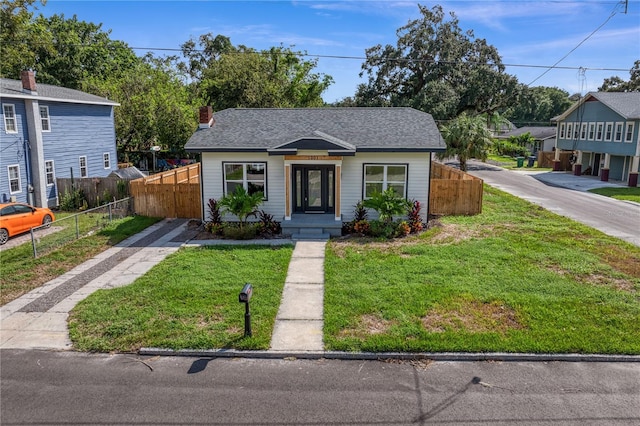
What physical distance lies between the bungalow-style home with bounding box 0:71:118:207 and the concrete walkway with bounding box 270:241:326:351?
1554cm

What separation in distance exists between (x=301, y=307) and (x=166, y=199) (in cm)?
1173

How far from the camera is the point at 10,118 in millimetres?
20625

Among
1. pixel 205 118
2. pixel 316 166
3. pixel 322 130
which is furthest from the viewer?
pixel 205 118

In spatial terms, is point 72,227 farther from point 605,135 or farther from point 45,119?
point 605,135

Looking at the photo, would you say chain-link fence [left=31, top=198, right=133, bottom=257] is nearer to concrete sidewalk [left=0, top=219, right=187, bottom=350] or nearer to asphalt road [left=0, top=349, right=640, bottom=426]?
concrete sidewalk [left=0, top=219, right=187, bottom=350]

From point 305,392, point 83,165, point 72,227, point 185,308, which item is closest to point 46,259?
point 72,227

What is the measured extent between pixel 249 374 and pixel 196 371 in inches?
35.8

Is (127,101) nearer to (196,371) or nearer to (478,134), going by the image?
Answer: (478,134)

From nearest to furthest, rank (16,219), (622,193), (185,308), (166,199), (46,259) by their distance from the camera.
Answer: (185,308) → (46,259) → (16,219) → (166,199) → (622,193)

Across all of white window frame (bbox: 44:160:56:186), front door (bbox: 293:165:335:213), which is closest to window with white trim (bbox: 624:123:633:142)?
front door (bbox: 293:165:335:213)

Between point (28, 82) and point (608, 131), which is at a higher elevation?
point (28, 82)

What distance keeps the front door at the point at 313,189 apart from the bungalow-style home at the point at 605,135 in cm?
2424

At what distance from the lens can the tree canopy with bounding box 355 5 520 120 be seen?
142ft

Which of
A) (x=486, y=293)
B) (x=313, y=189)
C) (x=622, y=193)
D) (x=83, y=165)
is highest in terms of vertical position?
(x=83, y=165)
